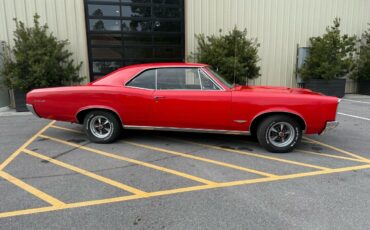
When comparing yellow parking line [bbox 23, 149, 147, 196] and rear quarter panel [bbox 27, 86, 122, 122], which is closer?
yellow parking line [bbox 23, 149, 147, 196]

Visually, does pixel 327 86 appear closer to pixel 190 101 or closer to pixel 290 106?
pixel 290 106

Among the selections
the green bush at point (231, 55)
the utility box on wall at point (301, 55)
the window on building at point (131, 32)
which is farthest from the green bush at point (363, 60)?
the window on building at point (131, 32)

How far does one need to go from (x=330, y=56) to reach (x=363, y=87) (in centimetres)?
309

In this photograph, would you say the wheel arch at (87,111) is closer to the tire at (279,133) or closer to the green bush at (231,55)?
the tire at (279,133)

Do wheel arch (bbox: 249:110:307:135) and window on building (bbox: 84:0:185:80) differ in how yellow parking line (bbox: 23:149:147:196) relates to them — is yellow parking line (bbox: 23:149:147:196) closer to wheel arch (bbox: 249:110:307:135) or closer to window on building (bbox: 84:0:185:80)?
wheel arch (bbox: 249:110:307:135)

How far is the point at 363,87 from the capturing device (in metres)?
12.5

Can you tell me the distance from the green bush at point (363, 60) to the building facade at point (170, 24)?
2.46ft

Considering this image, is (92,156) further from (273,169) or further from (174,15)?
(174,15)

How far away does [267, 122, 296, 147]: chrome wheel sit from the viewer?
4.63 metres

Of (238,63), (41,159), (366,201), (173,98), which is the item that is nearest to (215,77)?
(173,98)

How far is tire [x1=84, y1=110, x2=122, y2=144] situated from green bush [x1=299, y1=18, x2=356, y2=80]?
29.8 feet

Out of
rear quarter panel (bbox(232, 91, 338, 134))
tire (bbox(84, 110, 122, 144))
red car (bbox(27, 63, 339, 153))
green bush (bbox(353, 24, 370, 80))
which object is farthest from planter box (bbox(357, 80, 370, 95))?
tire (bbox(84, 110, 122, 144))

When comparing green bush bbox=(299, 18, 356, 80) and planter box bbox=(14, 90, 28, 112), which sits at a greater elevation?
green bush bbox=(299, 18, 356, 80)

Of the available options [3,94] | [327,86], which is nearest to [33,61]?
[3,94]
